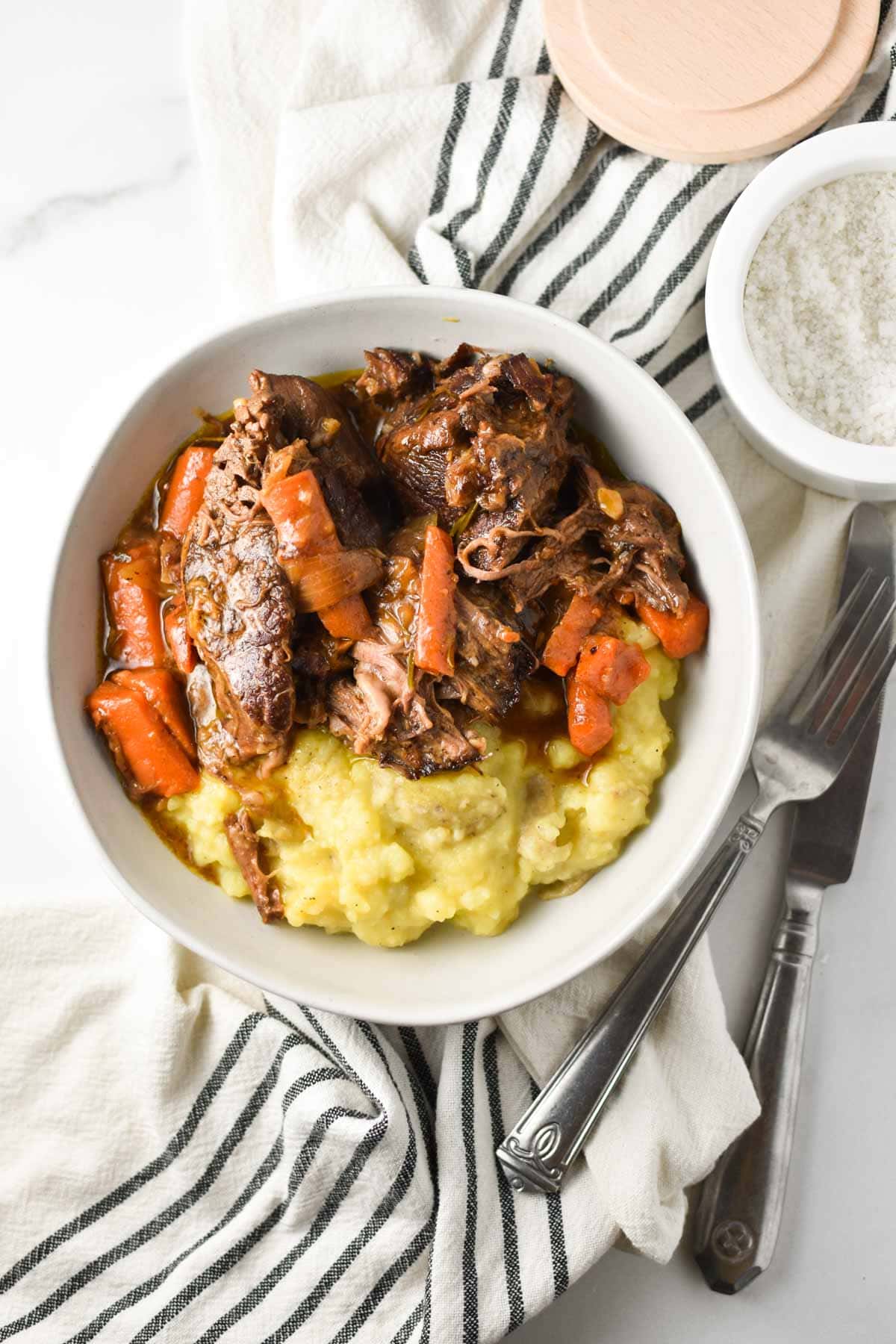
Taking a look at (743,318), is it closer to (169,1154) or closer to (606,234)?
(606,234)

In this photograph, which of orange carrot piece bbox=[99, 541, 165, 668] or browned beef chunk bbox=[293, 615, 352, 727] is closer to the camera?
browned beef chunk bbox=[293, 615, 352, 727]

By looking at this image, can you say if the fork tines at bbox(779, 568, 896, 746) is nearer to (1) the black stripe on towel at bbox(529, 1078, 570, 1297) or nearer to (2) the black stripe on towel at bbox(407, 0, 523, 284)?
(1) the black stripe on towel at bbox(529, 1078, 570, 1297)

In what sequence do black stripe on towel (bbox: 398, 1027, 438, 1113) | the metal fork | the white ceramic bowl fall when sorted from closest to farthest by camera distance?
the white ceramic bowl, the metal fork, black stripe on towel (bbox: 398, 1027, 438, 1113)

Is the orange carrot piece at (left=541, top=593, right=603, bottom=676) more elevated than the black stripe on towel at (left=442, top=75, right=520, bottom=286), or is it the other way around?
the black stripe on towel at (left=442, top=75, right=520, bottom=286)

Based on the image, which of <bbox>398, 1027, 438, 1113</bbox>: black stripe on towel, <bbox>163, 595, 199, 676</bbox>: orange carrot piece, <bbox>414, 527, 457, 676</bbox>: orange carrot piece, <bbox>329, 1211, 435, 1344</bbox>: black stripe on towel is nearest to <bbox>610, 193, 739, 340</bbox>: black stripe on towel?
<bbox>414, 527, 457, 676</bbox>: orange carrot piece

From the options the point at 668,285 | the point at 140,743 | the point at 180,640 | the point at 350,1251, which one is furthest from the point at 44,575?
the point at 350,1251

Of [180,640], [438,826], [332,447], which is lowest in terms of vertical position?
[438,826]
